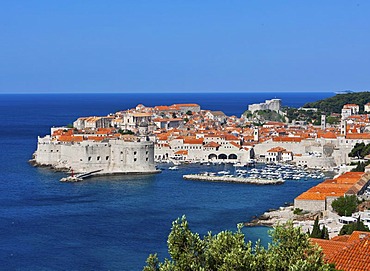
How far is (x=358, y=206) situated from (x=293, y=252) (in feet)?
35.1

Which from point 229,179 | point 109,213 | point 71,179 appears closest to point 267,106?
point 229,179

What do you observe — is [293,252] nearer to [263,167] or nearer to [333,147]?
[263,167]

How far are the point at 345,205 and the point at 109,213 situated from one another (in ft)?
19.3

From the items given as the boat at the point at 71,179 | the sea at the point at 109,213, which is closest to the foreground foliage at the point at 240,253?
the sea at the point at 109,213

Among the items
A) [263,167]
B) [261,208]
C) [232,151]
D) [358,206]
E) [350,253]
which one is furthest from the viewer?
[232,151]

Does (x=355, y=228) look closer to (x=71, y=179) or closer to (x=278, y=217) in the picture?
(x=278, y=217)

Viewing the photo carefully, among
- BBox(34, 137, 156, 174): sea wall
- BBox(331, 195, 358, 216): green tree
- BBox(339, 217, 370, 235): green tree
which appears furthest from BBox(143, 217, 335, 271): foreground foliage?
BBox(34, 137, 156, 174): sea wall

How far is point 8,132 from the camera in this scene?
140ft

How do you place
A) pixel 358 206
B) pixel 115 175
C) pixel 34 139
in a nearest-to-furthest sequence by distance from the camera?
1. pixel 358 206
2. pixel 115 175
3. pixel 34 139

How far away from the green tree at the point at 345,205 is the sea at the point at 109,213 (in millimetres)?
1702

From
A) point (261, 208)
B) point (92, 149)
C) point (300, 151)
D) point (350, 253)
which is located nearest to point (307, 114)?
point (300, 151)

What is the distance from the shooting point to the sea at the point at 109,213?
12.7 meters

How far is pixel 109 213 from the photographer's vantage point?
55.5 ft

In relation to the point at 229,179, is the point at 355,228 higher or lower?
higher
